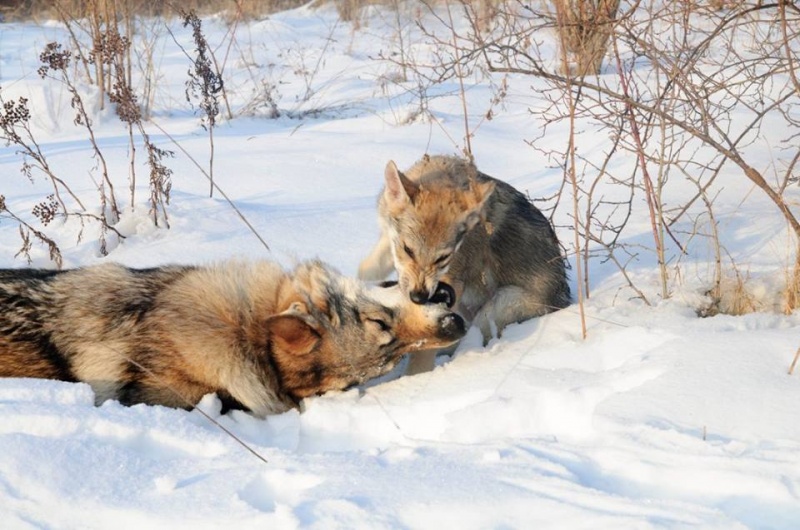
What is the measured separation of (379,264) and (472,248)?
621mm

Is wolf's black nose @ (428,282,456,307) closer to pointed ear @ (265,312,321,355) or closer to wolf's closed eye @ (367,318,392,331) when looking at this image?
wolf's closed eye @ (367,318,392,331)

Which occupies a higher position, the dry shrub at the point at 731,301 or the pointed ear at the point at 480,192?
the pointed ear at the point at 480,192

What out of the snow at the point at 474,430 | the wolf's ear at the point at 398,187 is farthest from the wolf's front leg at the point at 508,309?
the wolf's ear at the point at 398,187

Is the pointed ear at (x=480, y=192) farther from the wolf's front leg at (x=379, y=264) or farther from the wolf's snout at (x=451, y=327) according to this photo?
the wolf's snout at (x=451, y=327)

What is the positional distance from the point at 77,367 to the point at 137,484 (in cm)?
112

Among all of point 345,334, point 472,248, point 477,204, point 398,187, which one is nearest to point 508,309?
point 472,248

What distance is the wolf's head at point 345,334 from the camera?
3.97 metres

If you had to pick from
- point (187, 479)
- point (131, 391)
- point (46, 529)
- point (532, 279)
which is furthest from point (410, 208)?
point (46, 529)

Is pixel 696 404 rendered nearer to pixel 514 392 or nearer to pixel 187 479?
pixel 514 392

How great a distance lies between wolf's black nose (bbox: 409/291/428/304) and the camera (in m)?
4.34

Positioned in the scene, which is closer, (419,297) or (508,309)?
(419,297)

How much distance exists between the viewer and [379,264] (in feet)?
17.5

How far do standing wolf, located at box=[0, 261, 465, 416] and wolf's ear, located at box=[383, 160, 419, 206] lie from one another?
100 cm

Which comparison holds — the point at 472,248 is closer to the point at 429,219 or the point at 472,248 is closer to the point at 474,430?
the point at 429,219
